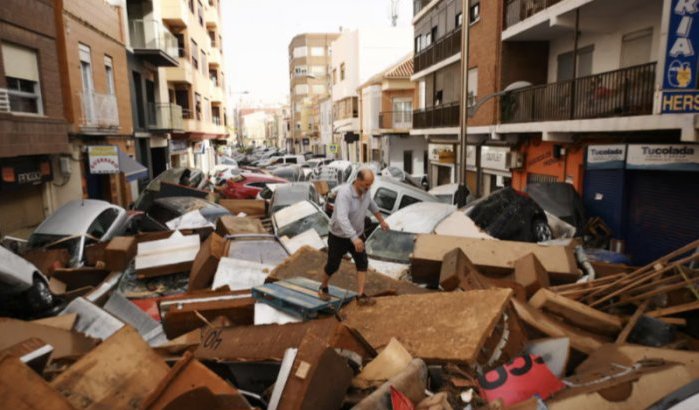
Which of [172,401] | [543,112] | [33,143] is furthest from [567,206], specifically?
[33,143]

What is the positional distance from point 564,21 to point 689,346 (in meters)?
9.34

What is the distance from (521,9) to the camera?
44.4ft

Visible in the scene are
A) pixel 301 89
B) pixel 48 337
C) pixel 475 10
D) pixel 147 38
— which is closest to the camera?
pixel 48 337

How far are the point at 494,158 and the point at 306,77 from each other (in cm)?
6005

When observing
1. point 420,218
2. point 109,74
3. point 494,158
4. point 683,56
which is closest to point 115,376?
point 420,218

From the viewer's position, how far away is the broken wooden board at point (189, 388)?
2.71 m

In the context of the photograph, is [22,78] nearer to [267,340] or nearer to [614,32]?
[267,340]

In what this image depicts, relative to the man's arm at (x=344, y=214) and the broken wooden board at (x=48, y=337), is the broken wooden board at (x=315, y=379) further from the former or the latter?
the broken wooden board at (x=48, y=337)

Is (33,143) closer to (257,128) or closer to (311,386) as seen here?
(311,386)

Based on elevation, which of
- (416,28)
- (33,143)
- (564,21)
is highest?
(416,28)

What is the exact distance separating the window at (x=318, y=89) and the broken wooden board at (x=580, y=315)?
7196 centimetres

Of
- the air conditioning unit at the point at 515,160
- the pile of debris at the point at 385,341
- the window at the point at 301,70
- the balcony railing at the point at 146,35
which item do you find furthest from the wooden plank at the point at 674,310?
the window at the point at 301,70

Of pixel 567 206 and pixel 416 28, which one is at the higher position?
pixel 416 28

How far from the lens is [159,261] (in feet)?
23.9
